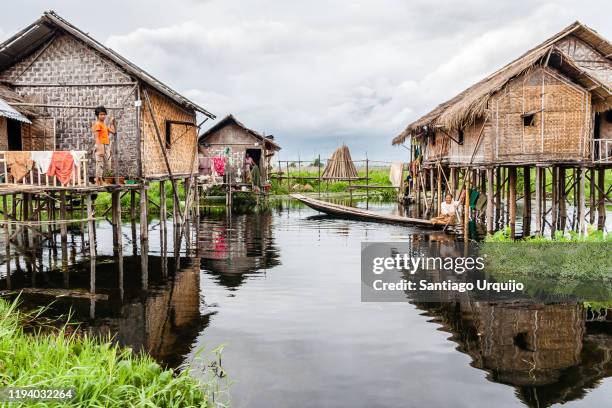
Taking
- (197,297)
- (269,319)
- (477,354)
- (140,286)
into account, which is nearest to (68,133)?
(140,286)

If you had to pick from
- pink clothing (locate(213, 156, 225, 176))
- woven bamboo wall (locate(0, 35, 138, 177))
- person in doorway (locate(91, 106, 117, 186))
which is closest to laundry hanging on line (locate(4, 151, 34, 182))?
person in doorway (locate(91, 106, 117, 186))

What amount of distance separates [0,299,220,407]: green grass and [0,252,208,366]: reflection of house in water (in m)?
1.60

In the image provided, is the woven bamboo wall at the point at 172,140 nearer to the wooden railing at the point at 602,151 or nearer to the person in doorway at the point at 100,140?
the person in doorway at the point at 100,140

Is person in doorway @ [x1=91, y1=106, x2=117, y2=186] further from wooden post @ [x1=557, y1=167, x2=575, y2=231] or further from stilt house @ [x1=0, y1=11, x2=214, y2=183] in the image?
wooden post @ [x1=557, y1=167, x2=575, y2=231]

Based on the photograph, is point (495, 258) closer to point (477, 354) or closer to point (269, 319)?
point (477, 354)

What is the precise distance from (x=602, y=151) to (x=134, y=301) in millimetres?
13415

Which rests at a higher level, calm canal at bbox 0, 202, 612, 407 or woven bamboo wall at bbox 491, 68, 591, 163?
woven bamboo wall at bbox 491, 68, 591, 163

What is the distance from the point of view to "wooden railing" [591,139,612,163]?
14.7m

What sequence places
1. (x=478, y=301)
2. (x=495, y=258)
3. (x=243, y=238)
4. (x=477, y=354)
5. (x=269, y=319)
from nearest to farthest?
(x=477, y=354)
(x=269, y=319)
(x=478, y=301)
(x=495, y=258)
(x=243, y=238)

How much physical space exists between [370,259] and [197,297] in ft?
18.4

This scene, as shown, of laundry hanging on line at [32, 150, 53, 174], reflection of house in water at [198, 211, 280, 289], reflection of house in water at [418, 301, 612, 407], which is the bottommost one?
reflection of house in water at [418, 301, 612, 407]

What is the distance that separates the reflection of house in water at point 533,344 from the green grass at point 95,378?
3.94m

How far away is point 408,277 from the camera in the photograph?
1255cm

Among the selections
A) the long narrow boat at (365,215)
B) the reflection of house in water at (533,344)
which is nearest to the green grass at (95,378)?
the reflection of house in water at (533,344)
